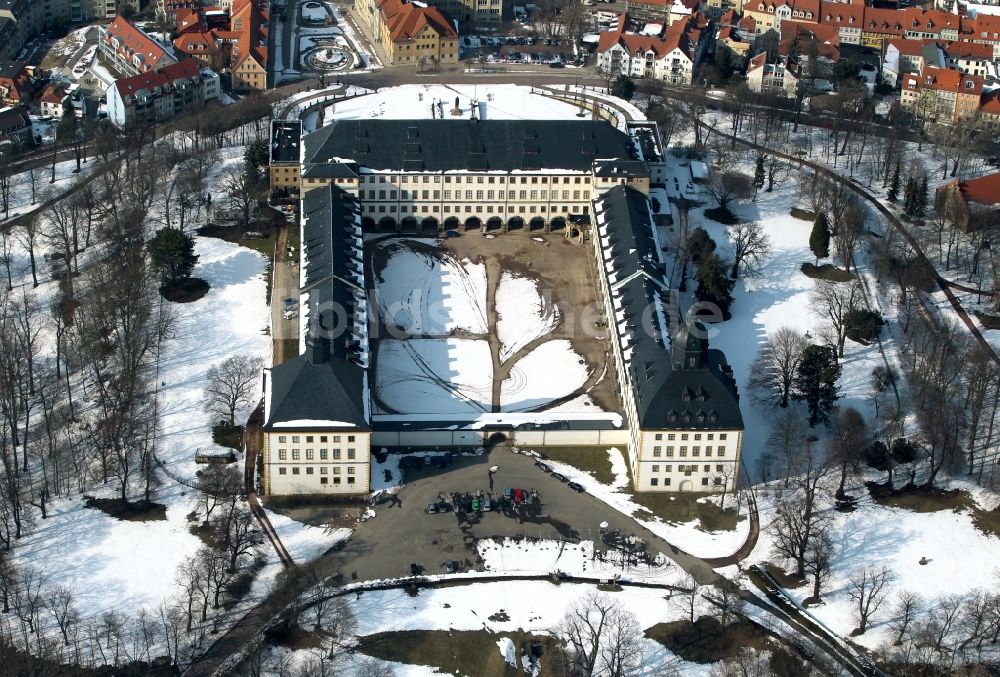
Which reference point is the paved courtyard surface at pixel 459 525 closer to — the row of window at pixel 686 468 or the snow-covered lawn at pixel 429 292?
the row of window at pixel 686 468

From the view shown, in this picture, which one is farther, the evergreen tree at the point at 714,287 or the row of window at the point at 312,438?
the evergreen tree at the point at 714,287

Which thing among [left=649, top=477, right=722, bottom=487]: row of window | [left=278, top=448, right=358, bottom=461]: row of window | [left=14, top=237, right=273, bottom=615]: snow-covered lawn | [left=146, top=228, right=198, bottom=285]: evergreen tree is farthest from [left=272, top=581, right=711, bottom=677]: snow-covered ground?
[left=146, top=228, right=198, bottom=285]: evergreen tree

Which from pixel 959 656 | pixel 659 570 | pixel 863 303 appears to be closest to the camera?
pixel 959 656

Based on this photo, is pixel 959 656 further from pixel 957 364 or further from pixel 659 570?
pixel 957 364

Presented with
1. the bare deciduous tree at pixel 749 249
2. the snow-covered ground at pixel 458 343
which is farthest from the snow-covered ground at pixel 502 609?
the bare deciduous tree at pixel 749 249

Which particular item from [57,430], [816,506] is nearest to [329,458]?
[57,430]

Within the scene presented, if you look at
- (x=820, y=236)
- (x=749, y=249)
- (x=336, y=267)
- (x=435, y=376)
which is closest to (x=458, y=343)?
(x=435, y=376)
